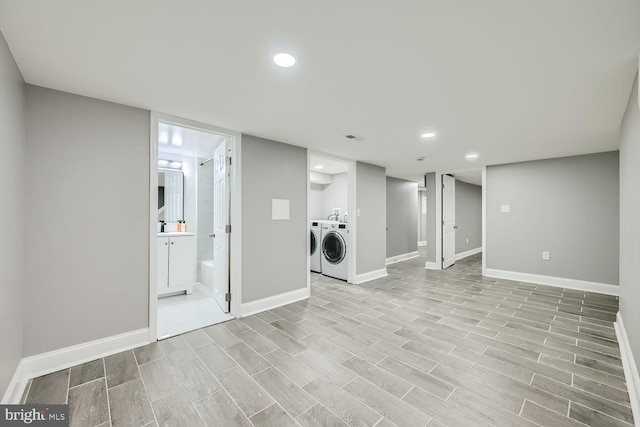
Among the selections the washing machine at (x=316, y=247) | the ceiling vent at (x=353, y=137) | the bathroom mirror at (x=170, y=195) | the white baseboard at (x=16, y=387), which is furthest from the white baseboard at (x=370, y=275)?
the white baseboard at (x=16, y=387)

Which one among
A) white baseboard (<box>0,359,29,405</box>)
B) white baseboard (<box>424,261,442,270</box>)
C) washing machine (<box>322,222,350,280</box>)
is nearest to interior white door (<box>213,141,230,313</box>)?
white baseboard (<box>0,359,29,405</box>)

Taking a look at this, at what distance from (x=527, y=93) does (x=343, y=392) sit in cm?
268

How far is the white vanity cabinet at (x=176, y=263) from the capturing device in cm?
373

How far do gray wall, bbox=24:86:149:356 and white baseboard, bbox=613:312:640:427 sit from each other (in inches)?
142

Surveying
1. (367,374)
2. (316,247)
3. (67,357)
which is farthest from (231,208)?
(316,247)

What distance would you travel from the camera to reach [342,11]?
124 centimetres

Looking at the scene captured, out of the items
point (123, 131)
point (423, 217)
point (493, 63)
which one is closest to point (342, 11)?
point (493, 63)

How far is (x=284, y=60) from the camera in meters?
1.65

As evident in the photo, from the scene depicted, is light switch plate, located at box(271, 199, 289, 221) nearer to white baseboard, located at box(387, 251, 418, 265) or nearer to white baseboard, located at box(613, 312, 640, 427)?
white baseboard, located at box(613, 312, 640, 427)

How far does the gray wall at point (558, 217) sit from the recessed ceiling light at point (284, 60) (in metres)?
4.89

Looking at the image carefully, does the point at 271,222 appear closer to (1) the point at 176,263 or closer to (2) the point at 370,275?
(1) the point at 176,263

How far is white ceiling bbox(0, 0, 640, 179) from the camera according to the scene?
125 cm

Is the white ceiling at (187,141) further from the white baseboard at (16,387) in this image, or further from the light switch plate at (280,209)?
the white baseboard at (16,387)

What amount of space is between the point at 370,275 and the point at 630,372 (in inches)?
129
